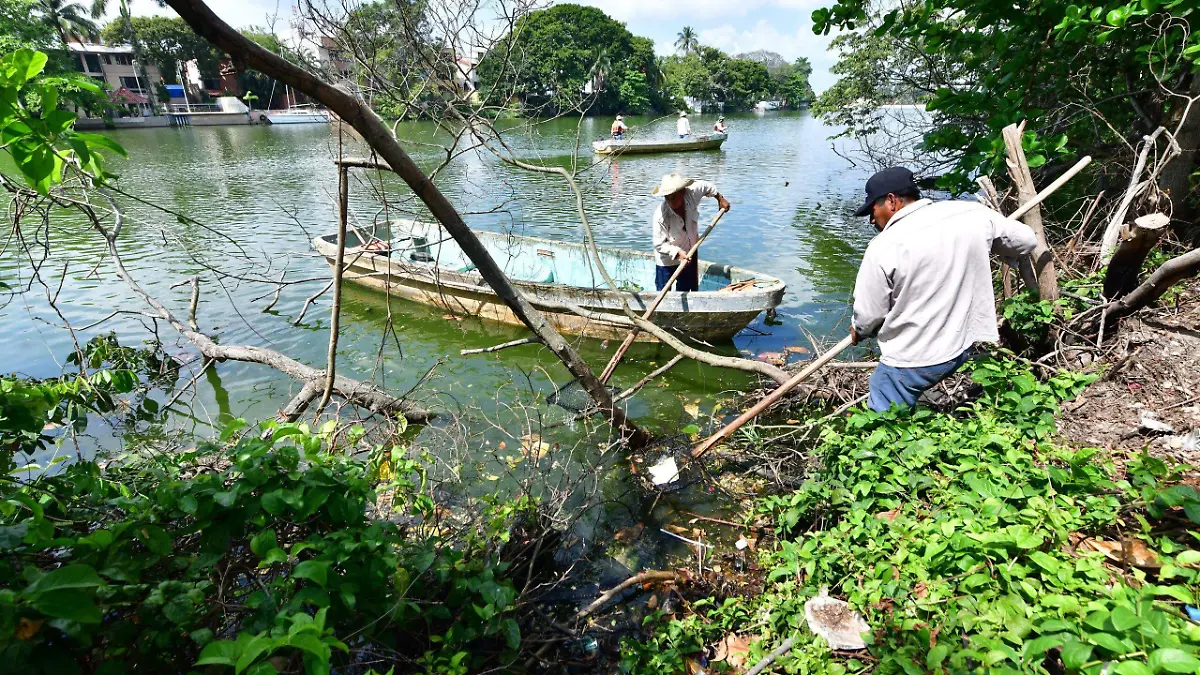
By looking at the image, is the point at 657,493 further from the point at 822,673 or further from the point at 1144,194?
the point at 1144,194

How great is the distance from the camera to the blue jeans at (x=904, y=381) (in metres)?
3.40

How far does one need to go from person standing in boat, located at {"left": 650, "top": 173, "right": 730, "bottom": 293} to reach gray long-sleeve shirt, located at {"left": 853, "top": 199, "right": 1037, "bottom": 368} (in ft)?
12.1

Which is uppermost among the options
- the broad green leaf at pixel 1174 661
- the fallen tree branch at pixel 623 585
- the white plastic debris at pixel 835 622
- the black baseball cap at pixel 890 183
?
the black baseball cap at pixel 890 183

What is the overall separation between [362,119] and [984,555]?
3372 millimetres

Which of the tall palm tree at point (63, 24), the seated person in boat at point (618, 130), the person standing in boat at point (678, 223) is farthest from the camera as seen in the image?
the seated person in boat at point (618, 130)

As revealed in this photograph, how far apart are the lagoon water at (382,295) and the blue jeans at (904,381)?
7.95 ft

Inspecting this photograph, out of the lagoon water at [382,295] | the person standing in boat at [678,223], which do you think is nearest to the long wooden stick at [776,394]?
the lagoon water at [382,295]

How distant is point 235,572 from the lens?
2.21 meters

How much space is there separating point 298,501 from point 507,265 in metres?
8.85

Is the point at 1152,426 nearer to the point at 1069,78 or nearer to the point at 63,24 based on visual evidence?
the point at 1069,78

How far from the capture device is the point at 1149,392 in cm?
344

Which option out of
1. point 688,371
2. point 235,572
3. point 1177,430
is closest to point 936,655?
point 1177,430

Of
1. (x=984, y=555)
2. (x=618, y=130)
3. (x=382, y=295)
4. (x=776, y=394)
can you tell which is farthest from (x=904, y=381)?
(x=618, y=130)

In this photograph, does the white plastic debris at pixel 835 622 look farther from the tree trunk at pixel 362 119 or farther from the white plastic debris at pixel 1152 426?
the tree trunk at pixel 362 119
